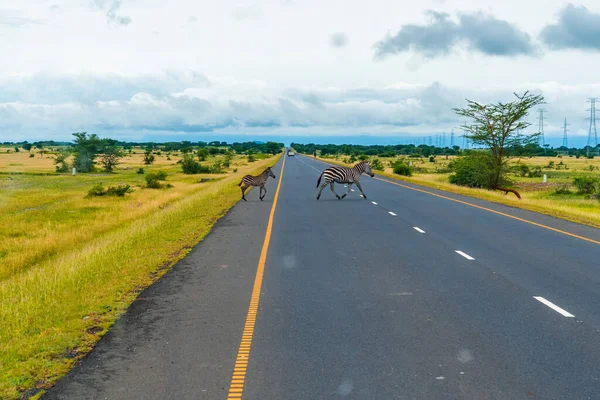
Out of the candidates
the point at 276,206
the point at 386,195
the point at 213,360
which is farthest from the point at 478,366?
the point at 386,195

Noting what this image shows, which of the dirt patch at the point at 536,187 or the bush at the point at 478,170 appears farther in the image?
the dirt patch at the point at 536,187

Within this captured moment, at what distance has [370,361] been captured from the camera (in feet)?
20.2

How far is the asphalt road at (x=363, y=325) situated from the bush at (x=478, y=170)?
29.7m

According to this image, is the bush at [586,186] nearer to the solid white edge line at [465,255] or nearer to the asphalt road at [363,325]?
the asphalt road at [363,325]

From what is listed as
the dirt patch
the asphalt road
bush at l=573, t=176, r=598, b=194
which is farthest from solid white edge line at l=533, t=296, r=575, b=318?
the dirt patch

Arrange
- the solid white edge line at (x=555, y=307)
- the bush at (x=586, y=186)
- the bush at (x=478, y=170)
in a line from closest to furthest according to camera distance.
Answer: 1. the solid white edge line at (x=555, y=307)
2. the bush at (x=478, y=170)
3. the bush at (x=586, y=186)

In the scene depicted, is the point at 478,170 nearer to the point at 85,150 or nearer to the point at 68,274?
the point at 68,274

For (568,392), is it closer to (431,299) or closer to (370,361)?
(370,361)

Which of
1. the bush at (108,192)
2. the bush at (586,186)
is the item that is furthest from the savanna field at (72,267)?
the bush at (586,186)

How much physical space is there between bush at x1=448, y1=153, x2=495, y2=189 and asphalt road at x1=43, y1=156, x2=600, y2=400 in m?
29.7

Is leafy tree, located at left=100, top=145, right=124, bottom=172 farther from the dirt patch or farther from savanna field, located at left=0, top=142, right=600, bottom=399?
the dirt patch

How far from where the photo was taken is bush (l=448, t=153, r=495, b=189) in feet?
143

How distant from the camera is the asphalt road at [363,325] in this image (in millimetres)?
5555

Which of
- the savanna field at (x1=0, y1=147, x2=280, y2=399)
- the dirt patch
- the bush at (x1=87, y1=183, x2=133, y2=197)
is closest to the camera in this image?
the savanna field at (x1=0, y1=147, x2=280, y2=399)
